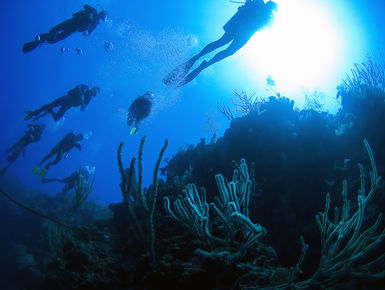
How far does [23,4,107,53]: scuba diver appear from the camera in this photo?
23.0ft

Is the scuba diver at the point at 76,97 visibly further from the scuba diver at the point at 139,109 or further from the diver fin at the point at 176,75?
the diver fin at the point at 176,75

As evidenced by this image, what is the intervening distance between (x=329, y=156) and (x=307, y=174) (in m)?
0.58

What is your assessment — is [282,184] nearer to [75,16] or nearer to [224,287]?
[224,287]

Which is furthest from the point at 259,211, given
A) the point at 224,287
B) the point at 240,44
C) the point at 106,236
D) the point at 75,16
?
the point at 75,16

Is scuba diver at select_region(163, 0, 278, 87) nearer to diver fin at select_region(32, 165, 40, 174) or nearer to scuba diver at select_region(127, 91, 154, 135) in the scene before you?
scuba diver at select_region(127, 91, 154, 135)

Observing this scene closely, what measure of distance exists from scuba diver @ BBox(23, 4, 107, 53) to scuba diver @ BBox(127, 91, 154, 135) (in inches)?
125

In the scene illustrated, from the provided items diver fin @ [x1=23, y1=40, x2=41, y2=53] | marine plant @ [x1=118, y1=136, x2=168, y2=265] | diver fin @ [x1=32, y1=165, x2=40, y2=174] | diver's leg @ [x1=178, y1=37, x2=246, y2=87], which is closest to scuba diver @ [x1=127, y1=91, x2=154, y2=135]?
diver's leg @ [x1=178, y1=37, x2=246, y2=87]

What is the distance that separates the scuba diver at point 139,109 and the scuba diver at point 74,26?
318 cm

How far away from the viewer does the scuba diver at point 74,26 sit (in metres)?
7.02

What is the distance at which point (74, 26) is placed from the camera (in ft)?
23.8

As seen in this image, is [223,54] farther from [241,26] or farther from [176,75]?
[176,75]

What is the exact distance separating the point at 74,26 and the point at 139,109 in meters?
3.68

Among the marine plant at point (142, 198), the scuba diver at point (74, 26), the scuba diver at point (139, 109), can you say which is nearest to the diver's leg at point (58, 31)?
the scuba diver at point (74, 26)

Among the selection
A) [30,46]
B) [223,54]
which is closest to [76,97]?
[30,46]
